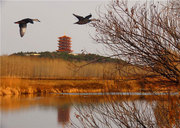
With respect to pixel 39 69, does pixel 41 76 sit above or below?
below

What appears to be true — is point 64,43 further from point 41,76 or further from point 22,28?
point 22,28

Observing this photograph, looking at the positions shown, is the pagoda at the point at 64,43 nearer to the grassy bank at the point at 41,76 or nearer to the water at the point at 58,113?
the grassy bank at the point at 41,76

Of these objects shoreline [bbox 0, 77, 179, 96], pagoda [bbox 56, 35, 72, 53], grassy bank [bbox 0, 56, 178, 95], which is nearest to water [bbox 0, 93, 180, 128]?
shoreline [bbox 0, 77, 179, 96]

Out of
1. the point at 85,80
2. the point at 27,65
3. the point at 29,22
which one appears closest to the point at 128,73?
the point at 29,22

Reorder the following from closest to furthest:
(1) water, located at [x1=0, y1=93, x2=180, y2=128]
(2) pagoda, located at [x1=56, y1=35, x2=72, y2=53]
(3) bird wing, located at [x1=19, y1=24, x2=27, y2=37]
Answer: (1) water, located at [x1=0, y1=93, x2=180, y2=128]
(3) bird wing, located at [x1=19, y1=24, x2=27, y2=37]
(2) pagoda, located at [x1=56, y1=35, x2=72, y2=53]

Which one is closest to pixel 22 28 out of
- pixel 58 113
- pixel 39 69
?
pixel 58 113

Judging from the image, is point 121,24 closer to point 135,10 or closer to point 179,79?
point 135,10

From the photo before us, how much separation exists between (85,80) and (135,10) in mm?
15283

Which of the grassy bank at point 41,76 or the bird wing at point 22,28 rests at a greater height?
the bird wing at point 22,28

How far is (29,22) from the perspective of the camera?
25.8 ft

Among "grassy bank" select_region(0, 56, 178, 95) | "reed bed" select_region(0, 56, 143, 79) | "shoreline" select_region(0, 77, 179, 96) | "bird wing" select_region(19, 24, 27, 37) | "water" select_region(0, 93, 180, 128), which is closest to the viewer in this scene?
"water" select_region(0, 93, 180, 128)

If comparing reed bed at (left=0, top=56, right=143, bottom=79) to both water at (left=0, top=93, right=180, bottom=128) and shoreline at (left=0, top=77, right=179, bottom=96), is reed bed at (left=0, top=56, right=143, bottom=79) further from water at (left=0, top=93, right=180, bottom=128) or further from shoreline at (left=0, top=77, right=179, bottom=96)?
water at (left=0, top=93, right=180, bottom=128)

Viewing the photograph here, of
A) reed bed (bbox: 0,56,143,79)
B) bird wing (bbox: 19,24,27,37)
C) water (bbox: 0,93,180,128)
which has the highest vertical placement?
bird wing (bbox: 19,24,27,37)

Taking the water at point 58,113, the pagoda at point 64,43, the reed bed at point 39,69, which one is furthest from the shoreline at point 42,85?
the pagoda at point 64,43
